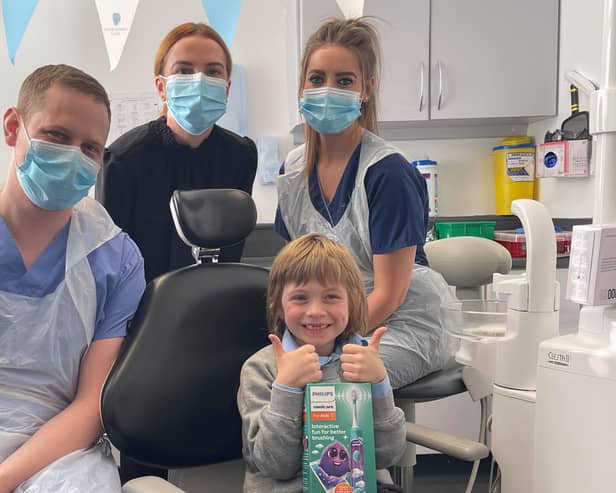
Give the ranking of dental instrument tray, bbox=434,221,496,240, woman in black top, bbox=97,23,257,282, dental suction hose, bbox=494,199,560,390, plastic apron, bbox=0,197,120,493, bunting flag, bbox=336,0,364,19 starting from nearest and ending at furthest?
plastic apron, bbox=0,197,120,493 < dental suction hose, bbox=494,199,560,390 < woman in black top, bbox=97,23,257,282 < bunting flag, bbox=336,0,364,19 < dental instrument tray, bbox=434,221,496,240

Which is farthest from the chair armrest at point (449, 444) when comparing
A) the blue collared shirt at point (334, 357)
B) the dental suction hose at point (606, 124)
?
the dental suction hose at point (606, 124)

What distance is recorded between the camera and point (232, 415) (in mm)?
1208

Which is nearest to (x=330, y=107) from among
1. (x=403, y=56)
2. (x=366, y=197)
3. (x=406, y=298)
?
(x=366, y=197)

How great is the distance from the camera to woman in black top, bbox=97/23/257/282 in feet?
5.45

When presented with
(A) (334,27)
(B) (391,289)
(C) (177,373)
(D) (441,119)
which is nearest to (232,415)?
(C) (177,373)

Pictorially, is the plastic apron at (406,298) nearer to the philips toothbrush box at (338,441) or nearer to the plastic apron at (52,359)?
the philips toothbrush box at (338,441)

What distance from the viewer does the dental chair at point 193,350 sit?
1102 millimetres

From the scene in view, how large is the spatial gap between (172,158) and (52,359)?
2.36 feet

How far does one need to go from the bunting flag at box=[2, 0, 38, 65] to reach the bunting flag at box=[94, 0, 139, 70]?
0.28 meters

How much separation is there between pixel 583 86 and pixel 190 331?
6.60ft

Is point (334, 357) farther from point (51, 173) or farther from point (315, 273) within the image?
point (51, 173)

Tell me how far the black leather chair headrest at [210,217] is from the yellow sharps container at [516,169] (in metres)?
1.95

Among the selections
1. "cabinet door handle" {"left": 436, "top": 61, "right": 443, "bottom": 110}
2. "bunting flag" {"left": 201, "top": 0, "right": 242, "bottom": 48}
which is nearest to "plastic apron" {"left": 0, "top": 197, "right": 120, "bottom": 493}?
"bunting flag" {"left": 201, "top": 0, "right": 242, "bottom": 48}

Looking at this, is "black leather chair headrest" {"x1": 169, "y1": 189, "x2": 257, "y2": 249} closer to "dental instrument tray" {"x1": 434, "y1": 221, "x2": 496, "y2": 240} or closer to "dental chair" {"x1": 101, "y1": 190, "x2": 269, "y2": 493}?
"dental chair" {"x1": 101, "y1": 190, "x2": 269, "y2": 493}
